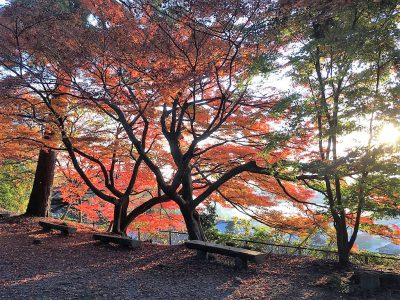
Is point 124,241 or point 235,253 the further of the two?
point 124,241

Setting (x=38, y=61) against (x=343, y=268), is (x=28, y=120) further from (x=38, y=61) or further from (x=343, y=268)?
(x=343, y=268)

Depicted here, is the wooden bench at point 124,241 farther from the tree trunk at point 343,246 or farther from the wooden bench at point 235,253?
the tree trunk at point 343,246

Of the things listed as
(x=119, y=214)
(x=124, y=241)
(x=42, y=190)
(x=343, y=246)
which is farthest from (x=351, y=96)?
(x=42, y=190)

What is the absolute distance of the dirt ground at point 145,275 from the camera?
493 cm

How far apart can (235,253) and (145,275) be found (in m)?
1.67

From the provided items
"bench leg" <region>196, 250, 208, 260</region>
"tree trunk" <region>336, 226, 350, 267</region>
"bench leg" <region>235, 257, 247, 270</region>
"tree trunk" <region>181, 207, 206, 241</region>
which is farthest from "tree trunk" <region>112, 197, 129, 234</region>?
"tree trunk" <region>336, 226, 350, 267</region>

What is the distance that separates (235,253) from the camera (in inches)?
242

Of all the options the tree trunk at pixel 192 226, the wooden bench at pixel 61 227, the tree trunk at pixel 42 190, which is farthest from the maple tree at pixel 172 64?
the tree trunk at pixel 42 190

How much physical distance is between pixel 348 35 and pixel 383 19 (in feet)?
2.35

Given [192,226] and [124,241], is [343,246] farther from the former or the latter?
[124,241]

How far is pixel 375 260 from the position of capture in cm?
1012

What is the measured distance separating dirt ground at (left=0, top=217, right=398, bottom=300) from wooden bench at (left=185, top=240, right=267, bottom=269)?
0.56 feet

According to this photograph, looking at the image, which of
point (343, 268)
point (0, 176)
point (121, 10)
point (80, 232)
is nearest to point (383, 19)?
point (343, 268)

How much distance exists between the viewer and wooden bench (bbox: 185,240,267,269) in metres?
5.93
